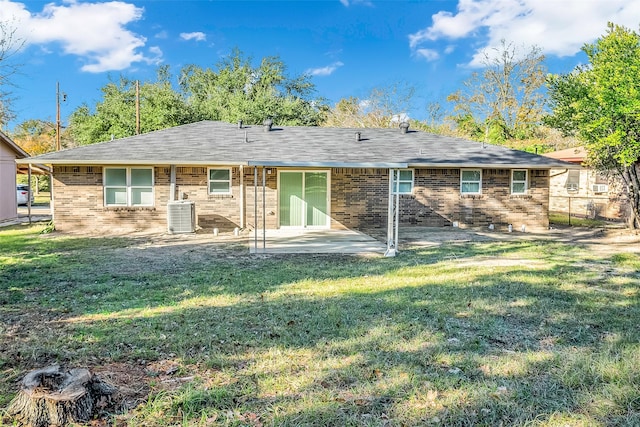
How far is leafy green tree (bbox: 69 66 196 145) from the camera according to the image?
2492 centimetres

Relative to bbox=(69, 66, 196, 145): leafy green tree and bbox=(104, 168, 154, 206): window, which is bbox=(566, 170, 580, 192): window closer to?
bbox=(104, 168, 154, 206): window

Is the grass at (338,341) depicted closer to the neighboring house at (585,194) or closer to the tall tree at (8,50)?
A: the tall tree at (8,50)

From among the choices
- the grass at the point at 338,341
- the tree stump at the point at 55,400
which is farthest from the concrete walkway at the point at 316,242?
the tree stump at the point at 55,400

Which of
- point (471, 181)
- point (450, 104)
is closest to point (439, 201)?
point (471, 181)

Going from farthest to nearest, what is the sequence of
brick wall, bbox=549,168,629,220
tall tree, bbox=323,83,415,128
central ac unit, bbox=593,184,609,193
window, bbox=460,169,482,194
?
tall tree, bbox=323,83,415,128
central ac unit, bbox=593,184,609,193
brick wall, bbox=549,168,629,220
window, bbox=460,169,482,194

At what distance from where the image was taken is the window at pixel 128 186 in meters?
13.5

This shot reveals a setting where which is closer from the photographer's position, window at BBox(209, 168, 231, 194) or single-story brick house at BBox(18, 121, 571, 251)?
single-story brick house at BBox(18, 121, 571, 251)

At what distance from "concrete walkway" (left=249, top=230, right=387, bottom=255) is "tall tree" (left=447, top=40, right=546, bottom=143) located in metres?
24.8

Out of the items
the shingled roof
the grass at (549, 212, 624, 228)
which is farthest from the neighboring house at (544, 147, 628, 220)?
the shingled roof

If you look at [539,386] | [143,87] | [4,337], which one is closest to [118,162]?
[4,337]

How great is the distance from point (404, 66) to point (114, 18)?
76.3 ft

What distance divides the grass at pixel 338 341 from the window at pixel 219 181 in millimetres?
6094

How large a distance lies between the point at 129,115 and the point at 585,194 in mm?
25328

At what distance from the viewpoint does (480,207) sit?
14867 millimetres
